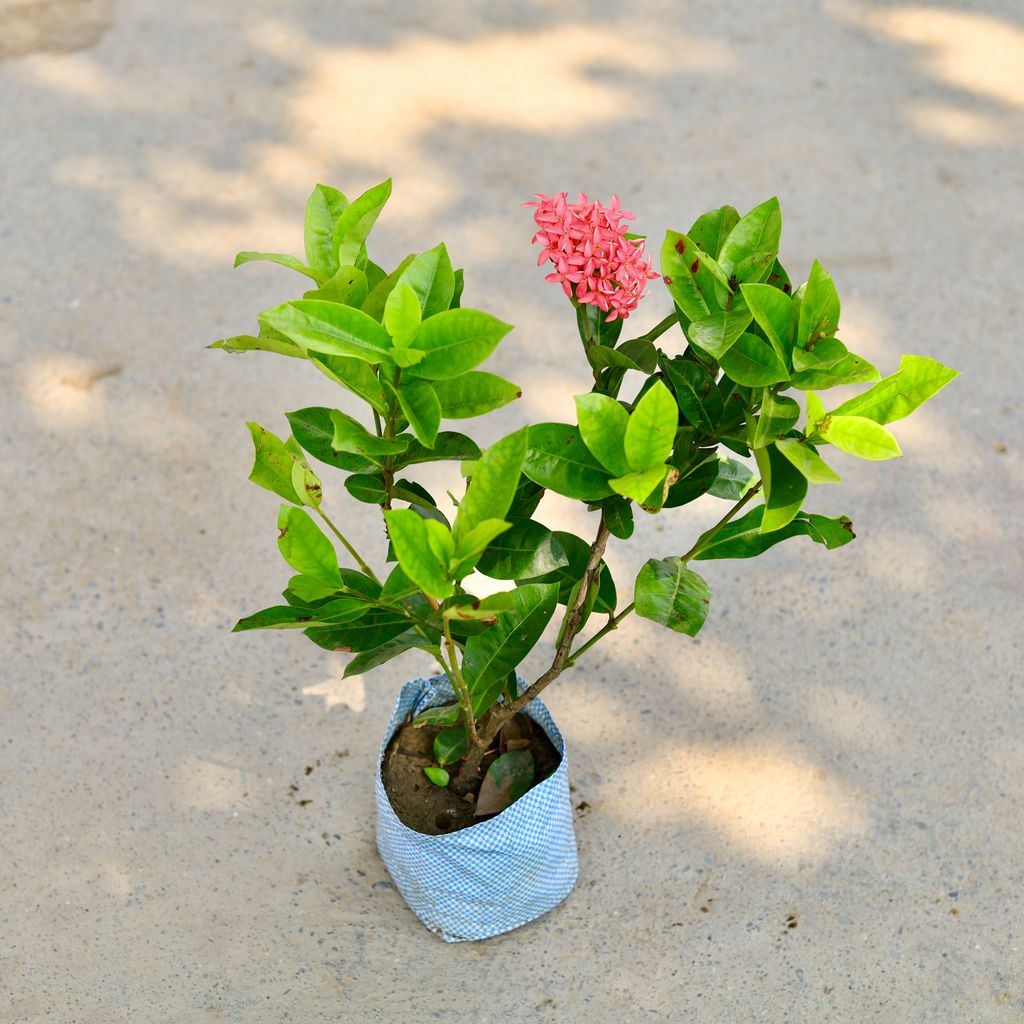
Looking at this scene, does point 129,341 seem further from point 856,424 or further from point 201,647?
point 856,424

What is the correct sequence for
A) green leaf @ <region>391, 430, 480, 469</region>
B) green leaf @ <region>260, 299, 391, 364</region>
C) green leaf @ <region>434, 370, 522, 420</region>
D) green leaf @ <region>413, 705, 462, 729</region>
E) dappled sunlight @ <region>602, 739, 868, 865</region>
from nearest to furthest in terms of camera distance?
green leaf @ <region>260, 299, 391, 364</region> < green leaf @ <region>434, 370, 522, 420</region> < green leaf @ <region>391, 430, 480, 469</region> < green leaf @ <region>413, 705, 462, 729</region> < dappled sunlight @ <region>602, 739, 868, 865</region>

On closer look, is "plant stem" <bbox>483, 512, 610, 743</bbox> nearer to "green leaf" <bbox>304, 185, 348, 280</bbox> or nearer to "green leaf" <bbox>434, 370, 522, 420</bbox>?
"green leaf" <bbox>434, 370, 522, 420</bbox>

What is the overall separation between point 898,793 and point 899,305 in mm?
1168

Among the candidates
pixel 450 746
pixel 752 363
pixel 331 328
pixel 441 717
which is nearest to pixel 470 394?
pixel 331 328

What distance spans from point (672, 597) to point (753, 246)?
1.19 feet

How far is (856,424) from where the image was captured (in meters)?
1.12

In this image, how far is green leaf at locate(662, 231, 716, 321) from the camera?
119 cm

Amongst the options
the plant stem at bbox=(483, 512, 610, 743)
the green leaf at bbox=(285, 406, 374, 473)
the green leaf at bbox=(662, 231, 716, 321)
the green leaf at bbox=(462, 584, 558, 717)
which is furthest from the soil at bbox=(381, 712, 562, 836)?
the green leaf at bbox=(662, 231, 716, 321)

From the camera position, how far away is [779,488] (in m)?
1.18

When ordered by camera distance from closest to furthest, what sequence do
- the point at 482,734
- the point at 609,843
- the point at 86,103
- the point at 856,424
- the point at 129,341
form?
the point at 856,424
the point at 482,734
the point at 609,843
the point at 129,341
the point at 86,103

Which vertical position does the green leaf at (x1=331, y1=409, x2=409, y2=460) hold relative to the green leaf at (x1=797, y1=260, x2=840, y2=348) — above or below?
below

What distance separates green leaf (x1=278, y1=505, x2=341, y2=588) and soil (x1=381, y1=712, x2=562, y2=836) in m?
0.57

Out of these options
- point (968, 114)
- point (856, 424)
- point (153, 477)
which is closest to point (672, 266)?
point (856, 424)

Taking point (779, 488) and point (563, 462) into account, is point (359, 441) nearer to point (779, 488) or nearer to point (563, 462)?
point (563, 462)
